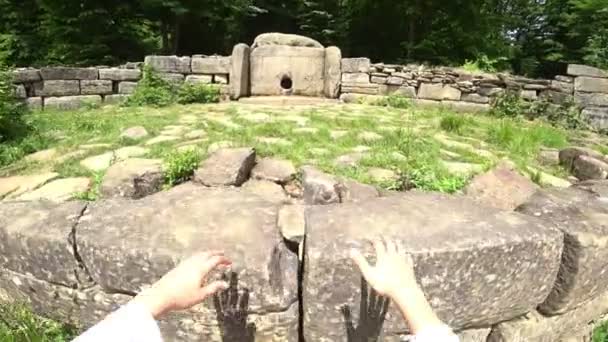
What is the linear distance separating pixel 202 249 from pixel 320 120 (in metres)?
3.19

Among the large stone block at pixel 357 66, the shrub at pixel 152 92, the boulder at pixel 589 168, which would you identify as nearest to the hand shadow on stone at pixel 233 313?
the boulder at pixel 589 168

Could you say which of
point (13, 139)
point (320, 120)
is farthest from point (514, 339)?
point (13, 139)

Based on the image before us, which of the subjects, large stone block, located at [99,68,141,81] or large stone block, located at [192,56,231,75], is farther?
large stone block, located at [192,56,231,75]

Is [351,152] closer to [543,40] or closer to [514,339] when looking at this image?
[514,339]

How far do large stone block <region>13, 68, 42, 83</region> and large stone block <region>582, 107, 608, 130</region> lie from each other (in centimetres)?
787

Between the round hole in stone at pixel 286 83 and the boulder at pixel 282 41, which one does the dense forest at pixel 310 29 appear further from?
the round hole in stone at pixel 286 83

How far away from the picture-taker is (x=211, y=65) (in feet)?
27.0

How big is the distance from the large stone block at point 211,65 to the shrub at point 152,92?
27.6 inches

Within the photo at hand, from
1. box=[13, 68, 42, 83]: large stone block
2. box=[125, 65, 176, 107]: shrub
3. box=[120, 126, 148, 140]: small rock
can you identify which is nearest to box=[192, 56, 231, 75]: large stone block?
box=[125, 65, 176, 107]: shrub

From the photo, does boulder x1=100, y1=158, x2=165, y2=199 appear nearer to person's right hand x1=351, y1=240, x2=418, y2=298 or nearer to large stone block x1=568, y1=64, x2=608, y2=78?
person's right hand x1=351, y1=240, x2=418, y2=298

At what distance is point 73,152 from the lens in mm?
3889

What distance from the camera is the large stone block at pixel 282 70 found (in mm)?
7953

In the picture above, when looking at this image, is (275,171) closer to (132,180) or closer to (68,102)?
(132,180)

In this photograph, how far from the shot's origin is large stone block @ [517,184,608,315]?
2.39 metres
